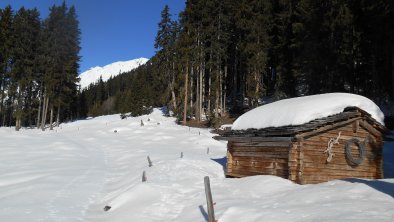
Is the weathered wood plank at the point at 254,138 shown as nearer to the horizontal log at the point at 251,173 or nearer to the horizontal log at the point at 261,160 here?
the horizontal log at the point at 261,160

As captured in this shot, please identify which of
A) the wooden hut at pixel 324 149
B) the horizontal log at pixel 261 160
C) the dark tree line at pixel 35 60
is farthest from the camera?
the dark tree line at pixel 35 60

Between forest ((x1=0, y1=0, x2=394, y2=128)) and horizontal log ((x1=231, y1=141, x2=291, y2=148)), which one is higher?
forest ((x1=0, y1=0, x2=394, y2=128))

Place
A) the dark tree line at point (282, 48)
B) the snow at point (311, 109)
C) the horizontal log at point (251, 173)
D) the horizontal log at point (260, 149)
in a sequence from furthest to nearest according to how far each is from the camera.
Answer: the dark tree line at point (282, 48)
the horizontal log at point (260, 149)
the horizontal log at point (251, 173)
the snow at point (311, 109)

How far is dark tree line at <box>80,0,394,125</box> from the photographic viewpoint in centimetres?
3412

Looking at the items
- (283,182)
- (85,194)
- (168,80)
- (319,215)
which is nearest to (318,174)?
(283,182)

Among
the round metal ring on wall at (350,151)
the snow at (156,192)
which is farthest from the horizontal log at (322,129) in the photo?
the snow at (156,192)

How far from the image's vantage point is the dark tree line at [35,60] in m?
53.3

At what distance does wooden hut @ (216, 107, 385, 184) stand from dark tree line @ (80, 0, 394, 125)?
18.0 meters

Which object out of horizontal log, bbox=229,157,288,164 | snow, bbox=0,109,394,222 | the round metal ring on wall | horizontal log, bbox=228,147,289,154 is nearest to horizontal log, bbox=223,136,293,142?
horizontal log, bbox=228,147,289,154

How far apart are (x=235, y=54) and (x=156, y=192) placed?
3976 cm

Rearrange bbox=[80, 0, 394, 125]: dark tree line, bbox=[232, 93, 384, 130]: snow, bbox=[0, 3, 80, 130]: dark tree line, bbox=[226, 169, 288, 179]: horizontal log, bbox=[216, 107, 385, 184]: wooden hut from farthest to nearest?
bbox=[0, 3, 80, 130]: dark tree line, bbox=[80, 0, 394, 125]: dark tree line, bbox=[226, 169, 288, 179]: horizontal log, bbox=[232, 93, 384, 130]: snow, bbox=[216, 107, 385, 184]: wooden hut

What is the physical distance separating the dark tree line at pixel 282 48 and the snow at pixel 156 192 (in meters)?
9.02

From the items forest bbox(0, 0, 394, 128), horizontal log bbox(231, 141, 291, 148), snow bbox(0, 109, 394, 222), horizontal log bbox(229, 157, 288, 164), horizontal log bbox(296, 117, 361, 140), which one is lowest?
snow bbox(0, 109, 394, 222)

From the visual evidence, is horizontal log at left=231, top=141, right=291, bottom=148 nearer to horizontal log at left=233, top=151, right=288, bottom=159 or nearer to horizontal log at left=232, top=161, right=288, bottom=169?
horizontal log at left=233, top=151, right=288, bottom=159
